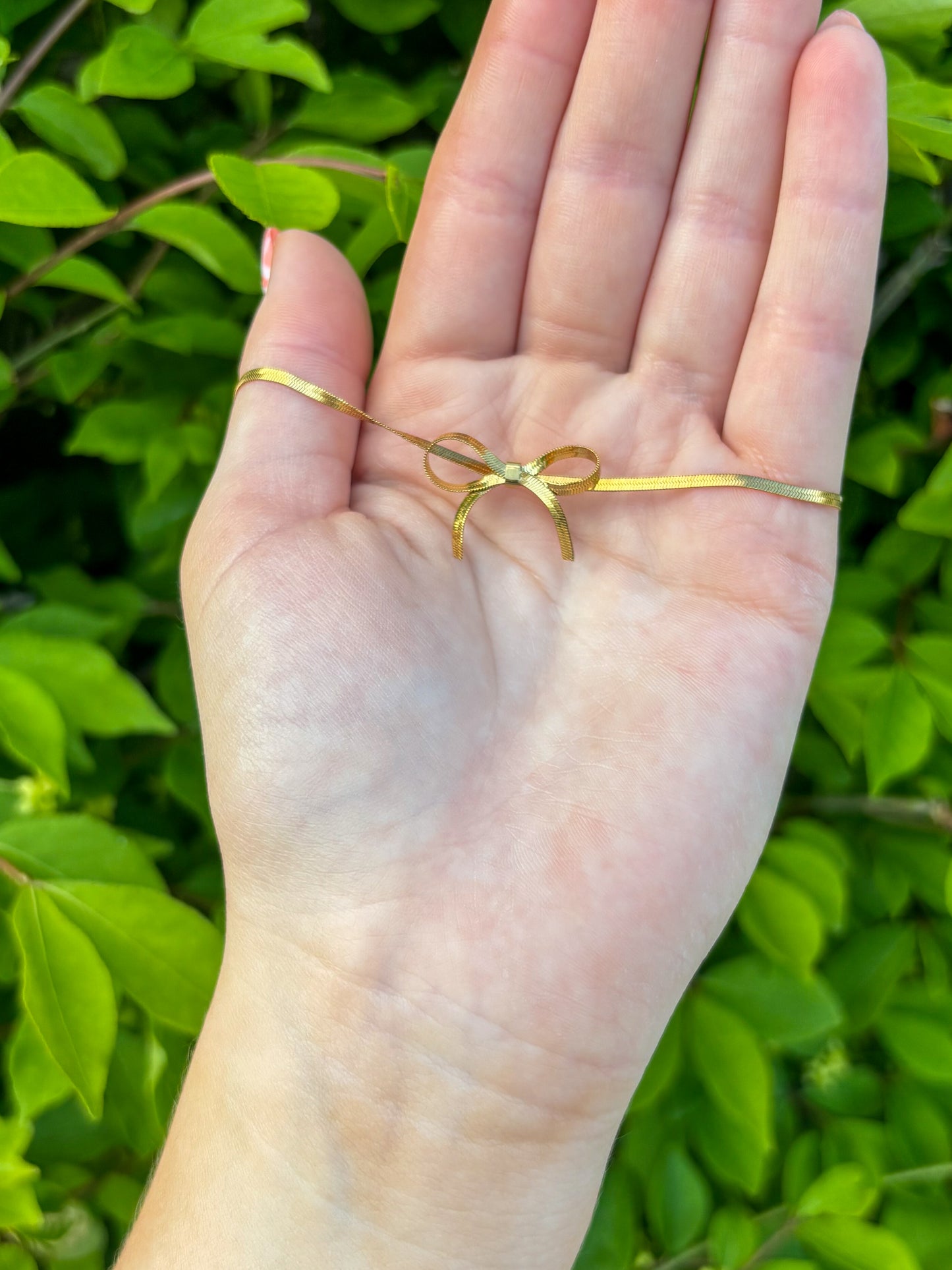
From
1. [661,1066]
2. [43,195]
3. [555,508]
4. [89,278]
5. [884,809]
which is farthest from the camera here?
[884,809]

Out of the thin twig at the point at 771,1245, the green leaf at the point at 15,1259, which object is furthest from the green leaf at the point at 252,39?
the thin twig at the point at 771,1245

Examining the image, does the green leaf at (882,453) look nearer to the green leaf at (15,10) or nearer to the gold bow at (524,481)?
the gold bow at (524,481)

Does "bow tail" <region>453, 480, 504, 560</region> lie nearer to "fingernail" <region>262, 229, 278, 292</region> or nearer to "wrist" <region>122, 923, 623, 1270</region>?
"fingernail" <region>262, 229, 278, 292</region>

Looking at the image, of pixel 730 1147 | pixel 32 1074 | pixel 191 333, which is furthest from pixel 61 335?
pixel 730 1147

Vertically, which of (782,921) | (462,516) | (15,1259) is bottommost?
(15,1259)

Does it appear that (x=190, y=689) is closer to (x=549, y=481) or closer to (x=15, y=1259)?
(x=549, y=481)

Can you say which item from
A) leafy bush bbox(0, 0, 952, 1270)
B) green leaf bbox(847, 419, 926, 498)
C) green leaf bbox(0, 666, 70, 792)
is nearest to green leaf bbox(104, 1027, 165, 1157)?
leafy bush bbox(0, 0, 952, 1270)

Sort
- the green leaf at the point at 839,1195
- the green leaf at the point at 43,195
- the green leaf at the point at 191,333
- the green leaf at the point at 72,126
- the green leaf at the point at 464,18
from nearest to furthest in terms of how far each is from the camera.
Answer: the green leaf at the point at 43,195 < the green leaf at the point at 72,126 < the green leaf at the point at 191,333 < the green leaf at the point at 839,1195 < the green leaf at the point at 464,18
